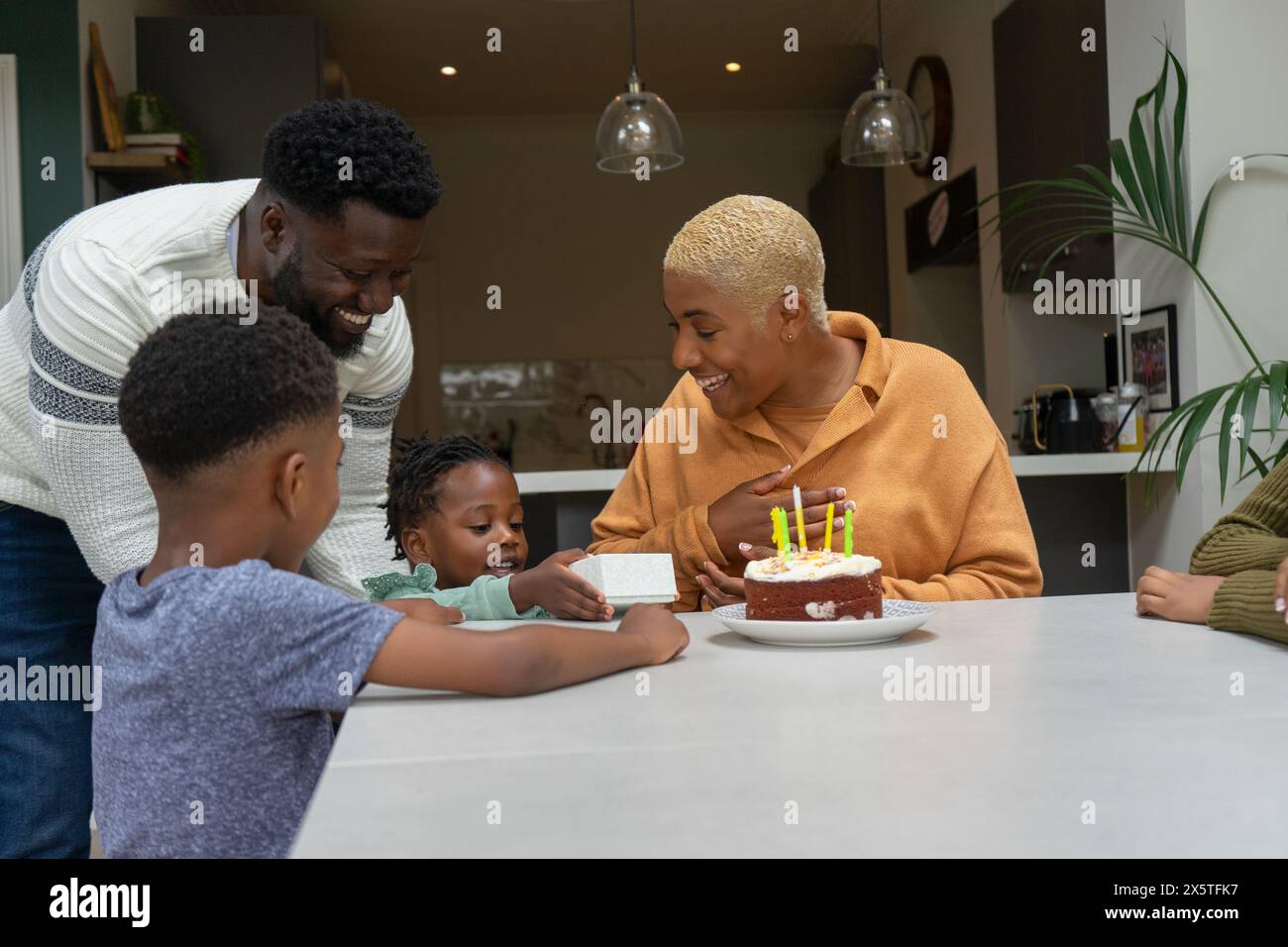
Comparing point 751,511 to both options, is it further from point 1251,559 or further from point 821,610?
point 1251,559

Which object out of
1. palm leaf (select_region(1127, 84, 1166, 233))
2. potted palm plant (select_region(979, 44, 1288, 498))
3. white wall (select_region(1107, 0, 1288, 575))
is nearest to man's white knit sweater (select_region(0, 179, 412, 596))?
potted palm plant (select_region(979, 44, 1288, 498))

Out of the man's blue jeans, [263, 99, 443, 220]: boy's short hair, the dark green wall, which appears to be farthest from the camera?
the dark green wall

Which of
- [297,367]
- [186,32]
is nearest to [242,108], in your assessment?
[186,32]

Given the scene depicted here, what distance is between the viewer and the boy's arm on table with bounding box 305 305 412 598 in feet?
5.84

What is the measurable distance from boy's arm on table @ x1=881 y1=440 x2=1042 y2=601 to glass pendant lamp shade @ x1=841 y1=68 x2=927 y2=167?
255 centimetres

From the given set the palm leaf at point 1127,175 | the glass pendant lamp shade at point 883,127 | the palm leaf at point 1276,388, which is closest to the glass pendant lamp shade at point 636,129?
the glass pendant lamp shade at point 883,127

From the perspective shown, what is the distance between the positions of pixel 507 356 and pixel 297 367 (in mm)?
6530

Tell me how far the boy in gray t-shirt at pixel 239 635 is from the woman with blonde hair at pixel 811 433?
0.66 m

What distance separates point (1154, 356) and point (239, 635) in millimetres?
3226

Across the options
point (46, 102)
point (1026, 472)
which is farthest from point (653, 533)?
point (46, 102)

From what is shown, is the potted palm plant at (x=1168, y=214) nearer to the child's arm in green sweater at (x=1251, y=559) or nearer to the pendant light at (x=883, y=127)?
the pendant light at (x=883, y=127)

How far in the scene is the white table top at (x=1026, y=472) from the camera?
10.6 ft

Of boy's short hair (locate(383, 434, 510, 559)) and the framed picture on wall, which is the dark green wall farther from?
the framed picture on wall
